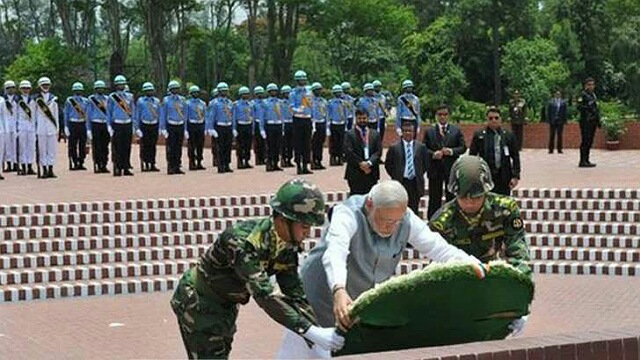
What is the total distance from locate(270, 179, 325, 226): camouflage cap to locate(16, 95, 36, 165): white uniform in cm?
1632

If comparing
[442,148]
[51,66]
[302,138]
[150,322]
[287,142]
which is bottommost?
[150,322]

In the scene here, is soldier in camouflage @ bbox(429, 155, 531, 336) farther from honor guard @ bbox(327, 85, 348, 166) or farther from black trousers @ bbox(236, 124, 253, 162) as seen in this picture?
honor guard @ bbox(327, 85, 348, 166)

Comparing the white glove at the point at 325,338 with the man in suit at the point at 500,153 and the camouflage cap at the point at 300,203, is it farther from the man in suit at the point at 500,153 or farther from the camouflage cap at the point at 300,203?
the man in suit at the point at 500,153

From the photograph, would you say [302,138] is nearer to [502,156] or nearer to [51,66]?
[502,156]

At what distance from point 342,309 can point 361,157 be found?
8.95 meters

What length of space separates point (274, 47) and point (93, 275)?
3485cm

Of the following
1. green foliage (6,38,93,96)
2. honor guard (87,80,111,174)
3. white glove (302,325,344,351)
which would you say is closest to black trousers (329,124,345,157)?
honor guard (87,80,111,174)

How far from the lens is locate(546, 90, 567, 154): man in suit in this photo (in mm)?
25547

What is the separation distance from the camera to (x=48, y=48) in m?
41.1

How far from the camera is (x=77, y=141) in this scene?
21391mm

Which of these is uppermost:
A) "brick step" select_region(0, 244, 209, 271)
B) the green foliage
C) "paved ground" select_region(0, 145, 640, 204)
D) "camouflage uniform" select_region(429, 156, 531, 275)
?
the green foliage

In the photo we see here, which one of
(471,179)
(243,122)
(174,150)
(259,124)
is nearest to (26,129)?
(174,150)

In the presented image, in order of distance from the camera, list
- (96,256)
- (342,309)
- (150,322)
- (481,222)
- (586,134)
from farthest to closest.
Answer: (586,134), (96,256), (150,322), (481,222), (342,309)

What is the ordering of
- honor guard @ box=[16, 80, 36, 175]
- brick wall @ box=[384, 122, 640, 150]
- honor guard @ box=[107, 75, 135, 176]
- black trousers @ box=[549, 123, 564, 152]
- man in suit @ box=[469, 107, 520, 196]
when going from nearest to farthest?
man in suit @ box=[469, 107, 520, 196] < honor guard @ box=[16, 80, 36, 175] < honor guard @ box=[107, 75, 135, 176] < black trousers @ box=[549, 123, 564, 152] < brick wall @ box=[384, 122, 640, 150]
